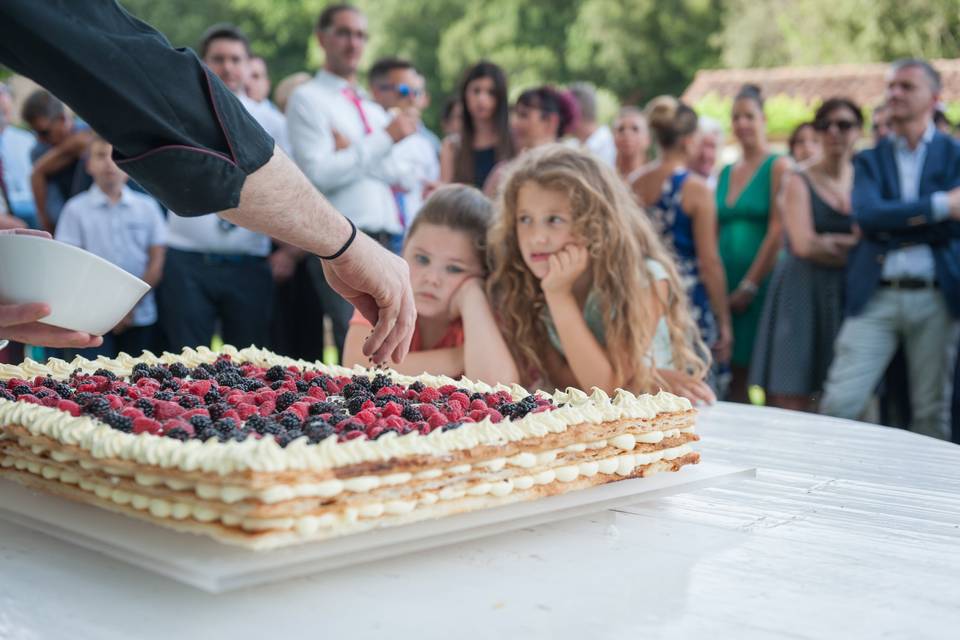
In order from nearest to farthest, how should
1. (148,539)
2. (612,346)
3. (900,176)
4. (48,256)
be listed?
(148,539) → (48,256) → (612,346) → (900,176)

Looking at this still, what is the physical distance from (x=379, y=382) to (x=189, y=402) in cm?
40

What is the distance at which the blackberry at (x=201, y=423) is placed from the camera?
54.7 inches

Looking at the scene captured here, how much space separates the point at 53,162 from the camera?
20.4 ft

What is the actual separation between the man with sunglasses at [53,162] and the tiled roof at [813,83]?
559 inches

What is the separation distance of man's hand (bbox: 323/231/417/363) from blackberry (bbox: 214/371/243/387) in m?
0.26

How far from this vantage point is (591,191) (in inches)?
119

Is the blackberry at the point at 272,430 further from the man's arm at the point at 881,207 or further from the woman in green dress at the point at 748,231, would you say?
the woman in green dress at the point at 748,231

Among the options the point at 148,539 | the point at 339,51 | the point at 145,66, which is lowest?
the point at 148,539

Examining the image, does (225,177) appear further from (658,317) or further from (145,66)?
(658,317)

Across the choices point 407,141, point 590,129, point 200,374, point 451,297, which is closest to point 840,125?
point 590,129

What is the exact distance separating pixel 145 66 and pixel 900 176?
4.37 metres

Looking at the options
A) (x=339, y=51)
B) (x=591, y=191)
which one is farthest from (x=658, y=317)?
(x=339, y=51)

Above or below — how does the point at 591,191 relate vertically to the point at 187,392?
above

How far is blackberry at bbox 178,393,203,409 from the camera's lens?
1616 mm
